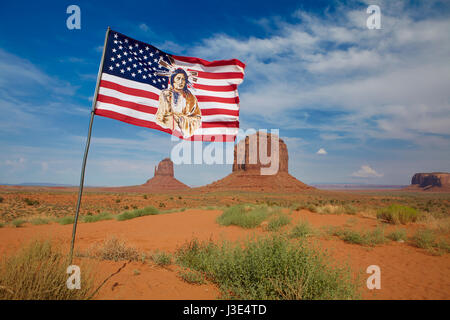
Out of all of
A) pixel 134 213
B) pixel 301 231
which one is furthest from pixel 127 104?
pixel 134 213

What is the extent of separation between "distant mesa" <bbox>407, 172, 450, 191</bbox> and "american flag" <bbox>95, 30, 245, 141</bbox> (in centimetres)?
16190

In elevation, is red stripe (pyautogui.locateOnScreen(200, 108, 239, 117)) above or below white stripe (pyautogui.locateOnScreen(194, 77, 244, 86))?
below

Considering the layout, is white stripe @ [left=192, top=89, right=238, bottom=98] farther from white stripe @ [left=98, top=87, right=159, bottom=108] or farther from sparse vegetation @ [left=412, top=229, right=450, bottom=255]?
sparse vegetation @ [left=412, top=229, right=450, bottom=255]

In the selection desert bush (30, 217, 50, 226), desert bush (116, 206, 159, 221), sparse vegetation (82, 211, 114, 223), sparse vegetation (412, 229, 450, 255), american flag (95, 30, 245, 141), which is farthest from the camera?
desert bush (116, 206, 159, 221)

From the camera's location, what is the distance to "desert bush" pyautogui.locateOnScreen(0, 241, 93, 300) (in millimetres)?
3012

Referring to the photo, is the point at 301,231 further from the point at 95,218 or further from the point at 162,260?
the point at 95,218

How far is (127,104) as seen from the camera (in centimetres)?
509

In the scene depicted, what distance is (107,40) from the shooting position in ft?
15.6

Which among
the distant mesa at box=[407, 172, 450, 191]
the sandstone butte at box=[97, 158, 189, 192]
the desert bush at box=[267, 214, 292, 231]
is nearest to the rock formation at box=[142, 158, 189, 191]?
the sandstone butte at box=[97, 158, 189, 192]

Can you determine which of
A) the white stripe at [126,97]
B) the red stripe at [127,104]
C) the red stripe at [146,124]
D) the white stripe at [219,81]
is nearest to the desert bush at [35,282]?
the red stripe at [146,124]

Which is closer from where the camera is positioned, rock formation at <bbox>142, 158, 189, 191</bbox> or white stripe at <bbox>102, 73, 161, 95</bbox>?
white stripe at <bbox>102, 73, 161, 95</bbox>

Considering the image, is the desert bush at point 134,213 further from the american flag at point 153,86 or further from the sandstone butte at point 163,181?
the sandstone butte at point 163,181
